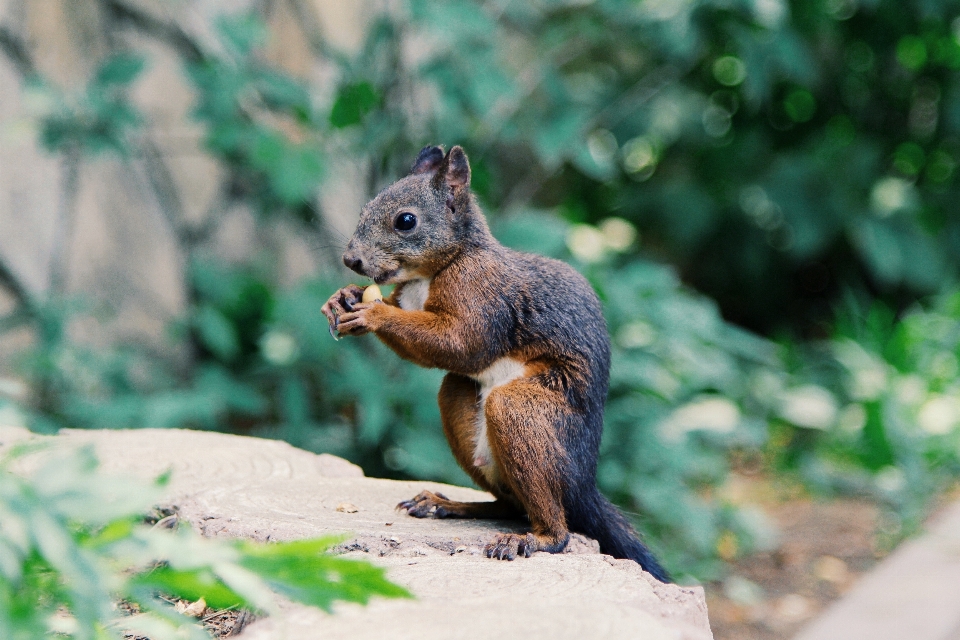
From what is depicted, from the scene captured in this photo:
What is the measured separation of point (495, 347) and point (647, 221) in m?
4.25

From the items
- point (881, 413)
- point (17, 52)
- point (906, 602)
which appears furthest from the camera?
point (881, 413)

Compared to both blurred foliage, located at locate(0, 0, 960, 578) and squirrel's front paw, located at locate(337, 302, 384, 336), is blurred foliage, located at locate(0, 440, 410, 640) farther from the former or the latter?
blurred foliage, located at locate(0, 0, 960, 578)

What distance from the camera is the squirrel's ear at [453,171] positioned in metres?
2.80

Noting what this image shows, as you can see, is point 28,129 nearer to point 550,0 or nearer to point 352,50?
point 352,50

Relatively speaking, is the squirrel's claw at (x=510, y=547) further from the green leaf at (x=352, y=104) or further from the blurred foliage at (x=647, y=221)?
the green leaf at (x=352, y=104)

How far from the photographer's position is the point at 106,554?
1.60 meters

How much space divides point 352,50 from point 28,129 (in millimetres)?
1936

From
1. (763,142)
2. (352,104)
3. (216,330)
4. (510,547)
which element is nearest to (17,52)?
(216,330)

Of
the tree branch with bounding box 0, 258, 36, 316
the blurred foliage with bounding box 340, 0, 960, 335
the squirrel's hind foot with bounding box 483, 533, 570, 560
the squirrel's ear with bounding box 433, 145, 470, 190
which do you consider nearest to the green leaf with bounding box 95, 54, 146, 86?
the tree branch with bounding box 0, 258, 36, 316

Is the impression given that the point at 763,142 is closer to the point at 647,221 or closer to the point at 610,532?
the point at 647,221

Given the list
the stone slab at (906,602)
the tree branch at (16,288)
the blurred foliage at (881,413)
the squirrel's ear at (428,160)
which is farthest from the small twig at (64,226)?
the blurred foliage at (881,413)

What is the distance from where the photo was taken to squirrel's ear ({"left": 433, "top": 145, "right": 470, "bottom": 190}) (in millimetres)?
2797

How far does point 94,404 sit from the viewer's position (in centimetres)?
442

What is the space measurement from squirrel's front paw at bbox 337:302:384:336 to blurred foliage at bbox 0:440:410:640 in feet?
3.18
